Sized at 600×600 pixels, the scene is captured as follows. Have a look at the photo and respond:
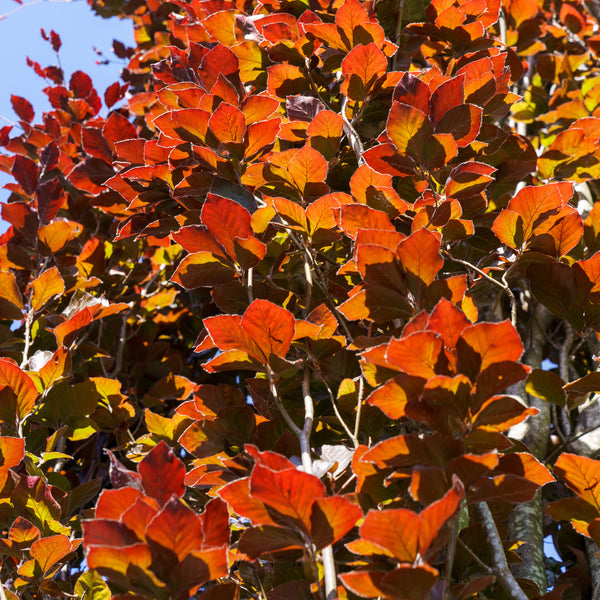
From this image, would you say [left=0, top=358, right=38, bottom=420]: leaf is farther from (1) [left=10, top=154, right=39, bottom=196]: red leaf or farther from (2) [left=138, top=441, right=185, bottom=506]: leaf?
(1) [left=10, top=154, right=39, bottom=196]: red leaf

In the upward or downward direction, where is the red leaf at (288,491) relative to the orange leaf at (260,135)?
downward

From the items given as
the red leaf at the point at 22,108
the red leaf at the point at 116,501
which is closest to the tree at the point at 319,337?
the red leaf at the point at 116,501

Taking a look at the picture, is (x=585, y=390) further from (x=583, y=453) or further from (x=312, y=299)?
(x=312, y=299)

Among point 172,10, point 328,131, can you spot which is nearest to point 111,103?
point 172,10

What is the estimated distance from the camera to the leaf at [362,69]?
164cm

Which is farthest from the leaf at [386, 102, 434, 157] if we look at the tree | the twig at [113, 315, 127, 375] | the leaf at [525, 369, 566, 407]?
the twig at [113, 315, 127, 375]

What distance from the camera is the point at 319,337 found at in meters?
1.37

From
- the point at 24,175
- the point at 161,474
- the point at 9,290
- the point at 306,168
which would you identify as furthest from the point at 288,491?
the point at 24,175

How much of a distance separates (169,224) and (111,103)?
1983 millimetres

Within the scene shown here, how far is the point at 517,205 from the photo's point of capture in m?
1.43

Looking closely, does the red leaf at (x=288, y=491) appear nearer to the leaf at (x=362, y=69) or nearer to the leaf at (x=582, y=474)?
the leaf at (x=582, y=474)

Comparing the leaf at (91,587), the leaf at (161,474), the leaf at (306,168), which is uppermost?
the leaf at (306,168)

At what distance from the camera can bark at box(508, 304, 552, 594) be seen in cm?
162

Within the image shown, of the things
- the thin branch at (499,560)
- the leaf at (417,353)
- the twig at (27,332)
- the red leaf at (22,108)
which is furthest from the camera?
the red leaf at (22,108)
